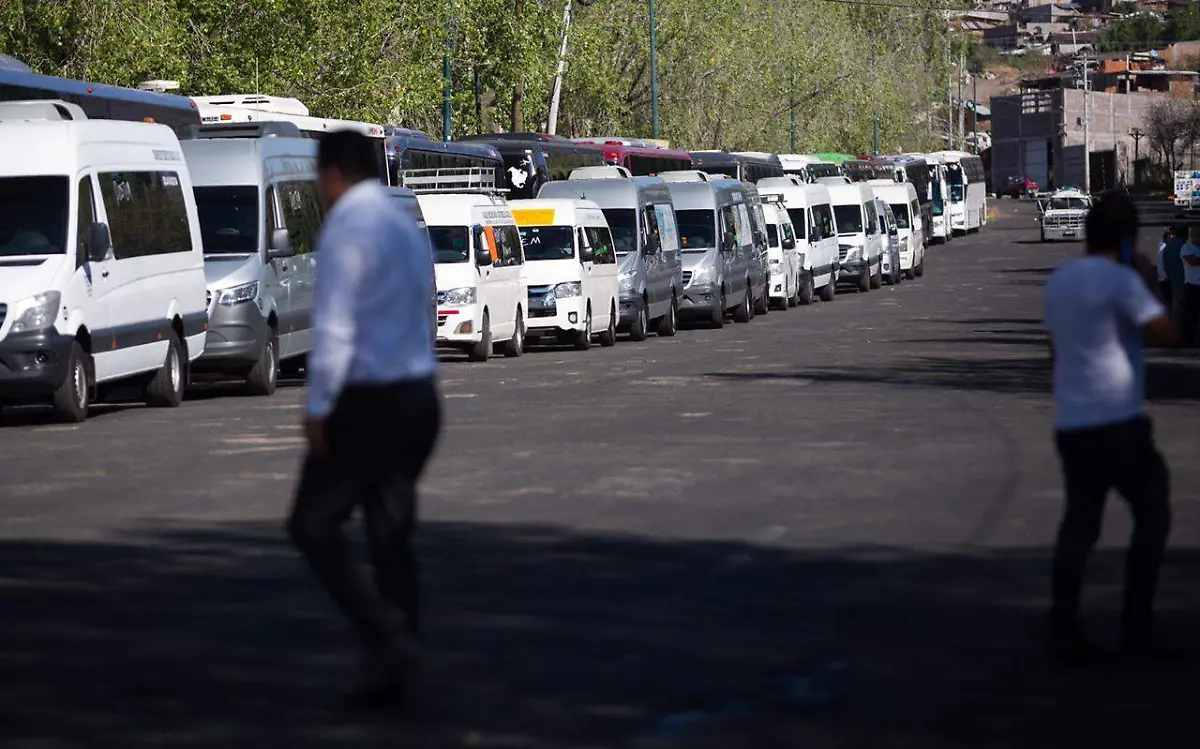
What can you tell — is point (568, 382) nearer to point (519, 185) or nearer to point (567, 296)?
point (567, 296)

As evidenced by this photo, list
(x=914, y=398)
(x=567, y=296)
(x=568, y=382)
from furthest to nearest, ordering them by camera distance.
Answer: (x=567, y=296) < (x=568, y=382) < (x=914, y=398)

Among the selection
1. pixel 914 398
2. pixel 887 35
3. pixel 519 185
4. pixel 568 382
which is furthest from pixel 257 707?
pixel 887 35

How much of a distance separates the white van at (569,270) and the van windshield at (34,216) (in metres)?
13.7

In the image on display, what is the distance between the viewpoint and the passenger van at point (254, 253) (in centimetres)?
2348

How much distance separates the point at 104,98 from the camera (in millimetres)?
31344

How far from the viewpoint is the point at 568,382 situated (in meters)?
24.9

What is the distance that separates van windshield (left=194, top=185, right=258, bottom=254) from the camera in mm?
24406

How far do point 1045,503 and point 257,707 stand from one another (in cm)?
660

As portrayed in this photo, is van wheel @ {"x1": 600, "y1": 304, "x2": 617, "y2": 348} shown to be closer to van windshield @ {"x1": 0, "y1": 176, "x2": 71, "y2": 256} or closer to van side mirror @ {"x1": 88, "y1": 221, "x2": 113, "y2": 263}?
van side mirror @ {"x1": 88, "y1": 221, "x2": 113, "y2": 263}

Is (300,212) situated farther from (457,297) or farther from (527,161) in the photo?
(527,161)

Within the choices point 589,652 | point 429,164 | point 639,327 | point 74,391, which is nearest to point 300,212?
point 74,391

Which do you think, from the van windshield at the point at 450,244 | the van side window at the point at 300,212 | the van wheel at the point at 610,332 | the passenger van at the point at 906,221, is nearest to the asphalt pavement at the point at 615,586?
the van side window at the point at 300,212

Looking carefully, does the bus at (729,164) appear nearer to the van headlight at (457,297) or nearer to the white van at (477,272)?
the white van at (477,272)

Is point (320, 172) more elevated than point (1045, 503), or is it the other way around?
point (320, 172)
